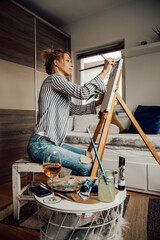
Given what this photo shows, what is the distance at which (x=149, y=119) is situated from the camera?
2.43 meters

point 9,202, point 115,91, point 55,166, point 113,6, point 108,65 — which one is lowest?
Result: point 9,202

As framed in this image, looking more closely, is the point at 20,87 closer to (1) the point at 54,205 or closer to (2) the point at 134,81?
(2) the point at 134,81

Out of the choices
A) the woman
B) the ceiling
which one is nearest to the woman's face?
the woman

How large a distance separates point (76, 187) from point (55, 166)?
160 mm

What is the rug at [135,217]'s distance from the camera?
1.24m

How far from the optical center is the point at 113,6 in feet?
10.7

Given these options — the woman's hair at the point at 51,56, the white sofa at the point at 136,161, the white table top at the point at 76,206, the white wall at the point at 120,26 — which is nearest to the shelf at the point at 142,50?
the white wall at the point at 120,26

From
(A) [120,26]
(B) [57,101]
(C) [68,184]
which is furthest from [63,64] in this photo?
(A) [120,26]

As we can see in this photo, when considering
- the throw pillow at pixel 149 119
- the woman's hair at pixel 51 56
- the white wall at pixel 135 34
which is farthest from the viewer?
the white wall at pixel 135 34

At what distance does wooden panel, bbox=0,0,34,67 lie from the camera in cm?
250

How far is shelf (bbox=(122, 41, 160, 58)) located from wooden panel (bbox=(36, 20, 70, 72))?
1294mm

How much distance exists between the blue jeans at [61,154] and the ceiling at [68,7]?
250cm

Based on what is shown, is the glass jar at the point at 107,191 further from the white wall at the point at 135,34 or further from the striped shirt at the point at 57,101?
the white wall at the point at 135,34

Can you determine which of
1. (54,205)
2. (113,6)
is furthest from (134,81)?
(54,205)
